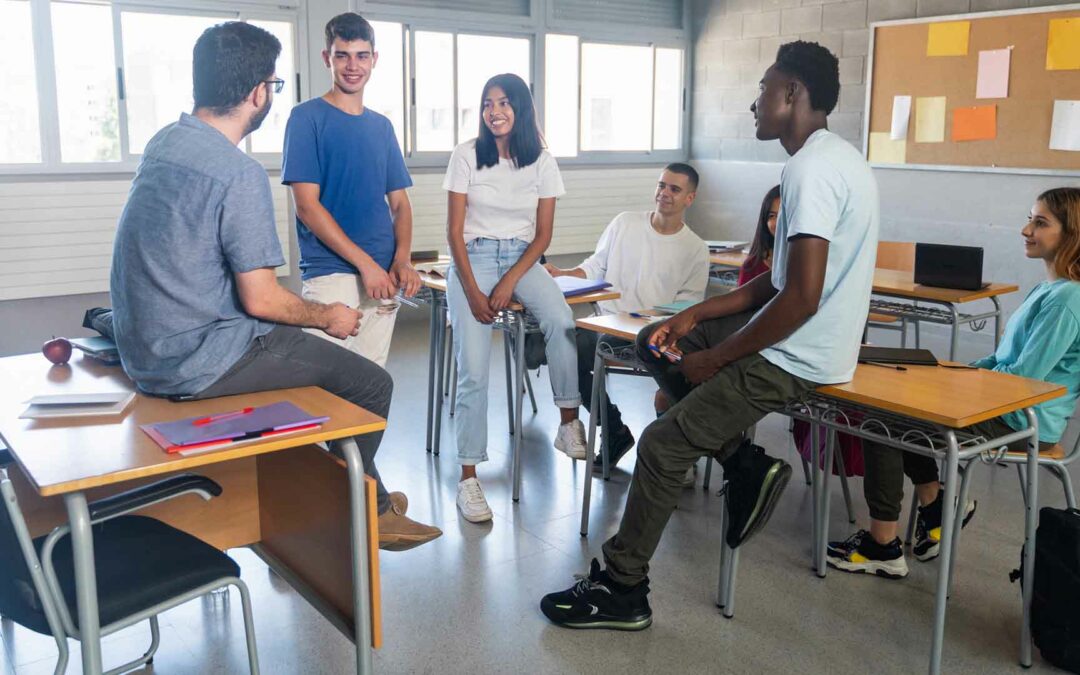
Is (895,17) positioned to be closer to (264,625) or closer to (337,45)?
(337,45)

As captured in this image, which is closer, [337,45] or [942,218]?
[337,45]

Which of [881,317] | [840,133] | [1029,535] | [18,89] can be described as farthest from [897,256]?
[18,89]

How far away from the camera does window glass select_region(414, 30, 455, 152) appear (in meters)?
6.28

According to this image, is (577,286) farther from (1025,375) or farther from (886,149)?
(886,149)

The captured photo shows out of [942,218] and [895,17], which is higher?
[895,17]

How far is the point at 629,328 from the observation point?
2.85 m

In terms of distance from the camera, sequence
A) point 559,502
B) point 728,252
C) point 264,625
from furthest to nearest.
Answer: point 728,252 < point 559,502 < point 264,625

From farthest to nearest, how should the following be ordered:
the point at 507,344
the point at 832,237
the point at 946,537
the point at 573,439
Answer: the point at 507,344, the point at 573,439, the point at 832,237, the point at 946,537

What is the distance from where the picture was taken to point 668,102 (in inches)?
298

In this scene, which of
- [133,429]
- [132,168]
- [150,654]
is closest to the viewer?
[133,429]

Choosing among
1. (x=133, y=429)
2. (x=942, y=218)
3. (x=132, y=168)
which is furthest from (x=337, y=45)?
(x=942, y=218)

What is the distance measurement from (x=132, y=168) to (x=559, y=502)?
341cm

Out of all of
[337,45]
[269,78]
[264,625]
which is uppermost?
[337,45]

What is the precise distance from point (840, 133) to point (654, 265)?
315 cm
